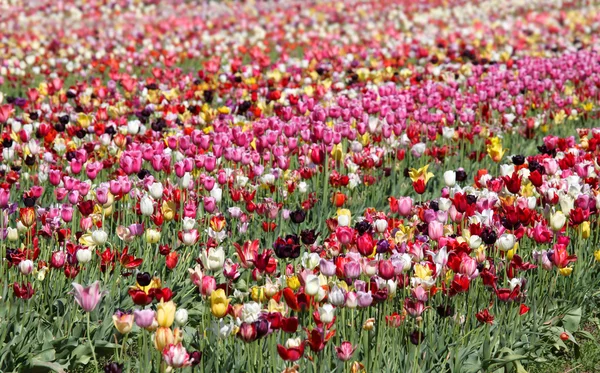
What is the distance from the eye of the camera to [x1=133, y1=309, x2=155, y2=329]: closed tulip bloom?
3.46 m

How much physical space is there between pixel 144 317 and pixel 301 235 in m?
1.13

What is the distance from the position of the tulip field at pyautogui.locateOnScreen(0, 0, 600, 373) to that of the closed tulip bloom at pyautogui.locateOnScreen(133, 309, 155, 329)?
0.01 meters

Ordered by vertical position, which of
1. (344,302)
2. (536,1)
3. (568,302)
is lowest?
(536,1)

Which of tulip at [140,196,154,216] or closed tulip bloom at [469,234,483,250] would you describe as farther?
tulip at [140,196,154,216]

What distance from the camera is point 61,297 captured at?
15.8 feet

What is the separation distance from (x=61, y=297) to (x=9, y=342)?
632mm

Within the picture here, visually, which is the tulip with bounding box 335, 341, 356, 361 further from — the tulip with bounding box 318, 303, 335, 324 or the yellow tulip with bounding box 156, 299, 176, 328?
the yellow tulip with bounding box 156, 299, 176, 328

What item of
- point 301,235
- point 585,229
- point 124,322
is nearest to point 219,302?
point 124,322

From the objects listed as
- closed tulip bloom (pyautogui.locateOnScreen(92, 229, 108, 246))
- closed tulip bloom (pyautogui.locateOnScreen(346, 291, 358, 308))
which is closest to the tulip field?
closed tulip bloom (pyautogui.locateOnScreen(346, 291, 358, 308))

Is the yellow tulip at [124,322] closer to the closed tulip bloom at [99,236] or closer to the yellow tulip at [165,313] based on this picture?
the yellow tulip at [165,313]

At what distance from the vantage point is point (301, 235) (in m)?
4.35

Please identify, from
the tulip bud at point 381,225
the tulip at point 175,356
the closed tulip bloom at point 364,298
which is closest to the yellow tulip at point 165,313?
the tulip at point 175,356

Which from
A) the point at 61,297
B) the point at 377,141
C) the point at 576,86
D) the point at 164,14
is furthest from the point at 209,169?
the point at 164,14

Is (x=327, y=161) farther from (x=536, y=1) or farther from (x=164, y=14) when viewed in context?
(x=536, y=1)
